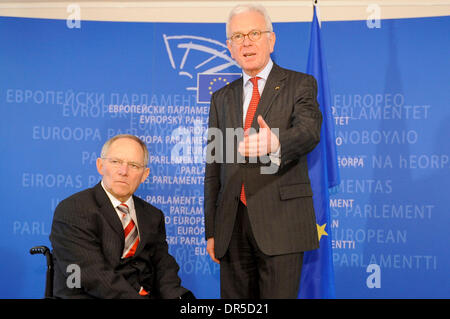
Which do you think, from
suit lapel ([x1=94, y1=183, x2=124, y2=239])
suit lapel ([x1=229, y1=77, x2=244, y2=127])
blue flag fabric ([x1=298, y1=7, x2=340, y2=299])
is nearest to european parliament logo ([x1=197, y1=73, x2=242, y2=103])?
blue flag fabric ([x1=298, y1=7, x2=340, y2=299])

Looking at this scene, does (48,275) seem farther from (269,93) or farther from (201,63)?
(201,63)

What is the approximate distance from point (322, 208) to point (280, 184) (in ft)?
2.07

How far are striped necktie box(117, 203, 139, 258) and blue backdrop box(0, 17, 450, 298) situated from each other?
1.38 m

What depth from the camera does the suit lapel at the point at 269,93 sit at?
203cm

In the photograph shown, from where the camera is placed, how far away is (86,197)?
209 centimetres

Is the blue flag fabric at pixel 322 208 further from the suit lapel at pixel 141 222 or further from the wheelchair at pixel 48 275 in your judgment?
the wheelchair at pixel 48 275

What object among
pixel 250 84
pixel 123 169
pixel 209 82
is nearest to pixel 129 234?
pixel 123 169

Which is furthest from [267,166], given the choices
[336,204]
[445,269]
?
[445,269]

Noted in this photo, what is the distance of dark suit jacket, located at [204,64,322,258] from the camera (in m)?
1.95

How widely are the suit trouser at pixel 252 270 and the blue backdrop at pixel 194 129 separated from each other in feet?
4.78
